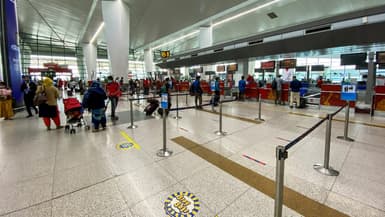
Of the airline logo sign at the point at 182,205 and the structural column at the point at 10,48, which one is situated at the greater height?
the structural column at the point at 10,48

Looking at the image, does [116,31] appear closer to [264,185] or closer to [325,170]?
[264,185]

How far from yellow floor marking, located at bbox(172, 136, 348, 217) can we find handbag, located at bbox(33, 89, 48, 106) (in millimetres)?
4364

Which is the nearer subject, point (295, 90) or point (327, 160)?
point (327, 160)

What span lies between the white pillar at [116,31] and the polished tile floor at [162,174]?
8.88 meters

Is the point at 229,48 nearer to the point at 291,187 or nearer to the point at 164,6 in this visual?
the point at 164,6

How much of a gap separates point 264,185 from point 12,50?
11639 mm

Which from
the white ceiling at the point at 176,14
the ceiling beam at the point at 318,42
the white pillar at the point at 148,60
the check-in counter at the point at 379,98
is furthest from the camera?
the white pillar at the point at 148,60

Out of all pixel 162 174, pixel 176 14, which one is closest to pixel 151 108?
pixel 162 174

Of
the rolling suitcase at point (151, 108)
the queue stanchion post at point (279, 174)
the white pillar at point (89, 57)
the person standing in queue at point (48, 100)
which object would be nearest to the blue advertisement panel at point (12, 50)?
the person standing in queue at point (48, 100)

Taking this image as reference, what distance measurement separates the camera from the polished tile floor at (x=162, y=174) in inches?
78.0

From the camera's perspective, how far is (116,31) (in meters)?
12.1

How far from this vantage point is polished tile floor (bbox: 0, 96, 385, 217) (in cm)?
198

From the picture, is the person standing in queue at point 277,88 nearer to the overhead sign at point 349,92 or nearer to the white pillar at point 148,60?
the overhead sign at point 349,92

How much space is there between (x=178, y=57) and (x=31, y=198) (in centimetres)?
1862
